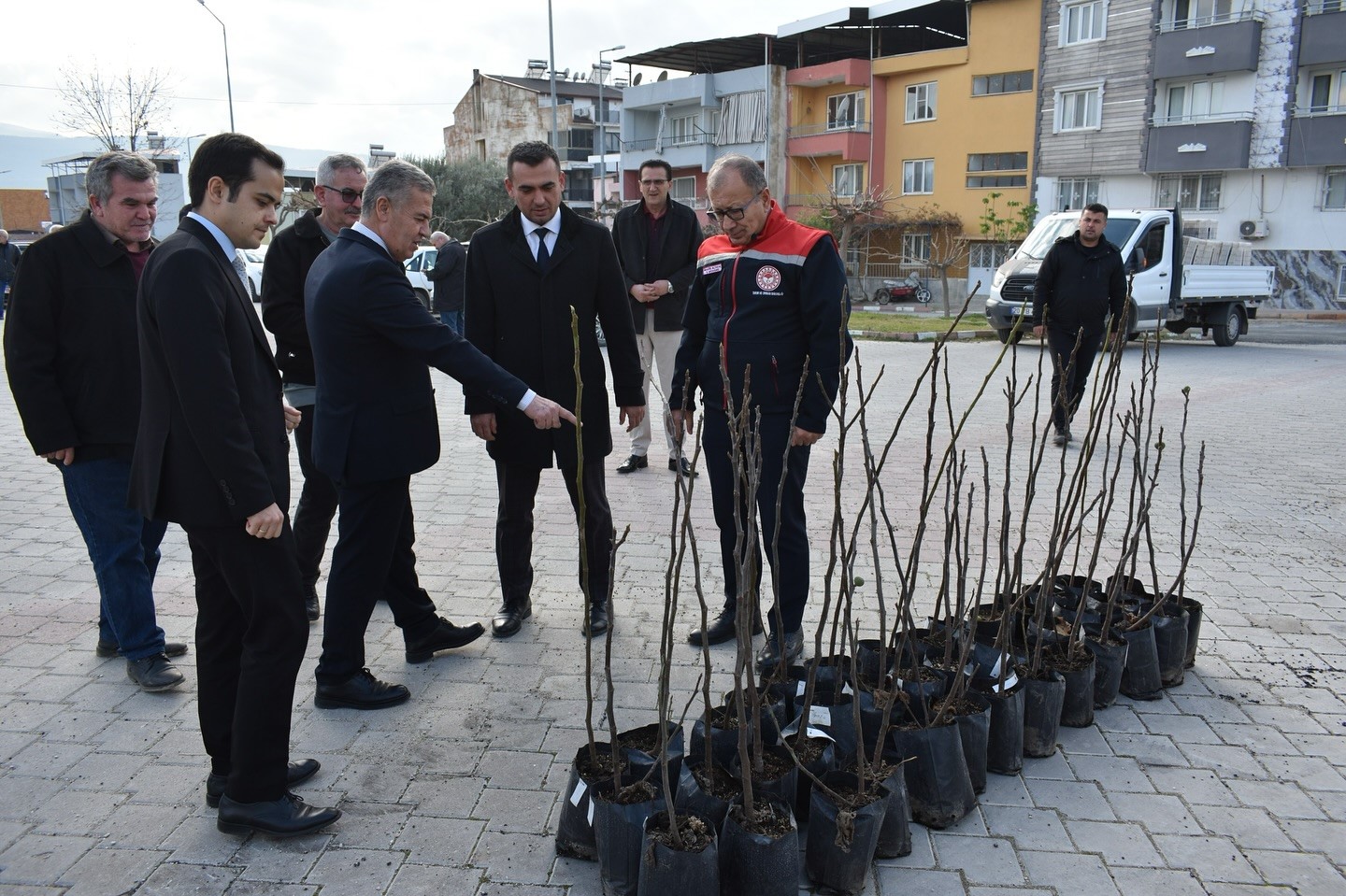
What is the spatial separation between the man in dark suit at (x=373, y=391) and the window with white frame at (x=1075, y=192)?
3445 cm

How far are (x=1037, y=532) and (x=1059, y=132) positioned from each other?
107 ft

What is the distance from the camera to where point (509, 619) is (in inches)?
175

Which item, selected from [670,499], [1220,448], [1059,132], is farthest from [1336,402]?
[1059,132]

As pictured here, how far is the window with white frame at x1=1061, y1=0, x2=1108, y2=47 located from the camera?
3366 cm

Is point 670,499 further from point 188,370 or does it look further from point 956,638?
point 188,370

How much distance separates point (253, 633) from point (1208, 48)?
35.4m

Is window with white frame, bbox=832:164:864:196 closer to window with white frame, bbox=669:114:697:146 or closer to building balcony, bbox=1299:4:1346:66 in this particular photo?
window with white frame, bbox=669:114:697:146

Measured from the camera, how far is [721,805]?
2711 mm

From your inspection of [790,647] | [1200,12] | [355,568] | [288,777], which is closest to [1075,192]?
[1200,12]

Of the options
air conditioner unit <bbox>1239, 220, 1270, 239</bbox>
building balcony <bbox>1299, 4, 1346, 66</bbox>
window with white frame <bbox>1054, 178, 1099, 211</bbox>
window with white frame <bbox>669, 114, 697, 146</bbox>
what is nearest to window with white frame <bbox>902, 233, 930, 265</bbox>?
window with white frame <bbox>1054, 178, 1099, 211</bbox>

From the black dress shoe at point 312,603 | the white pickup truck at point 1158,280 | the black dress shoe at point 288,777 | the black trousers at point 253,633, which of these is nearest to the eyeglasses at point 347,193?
the black dress shoe at point 312,603

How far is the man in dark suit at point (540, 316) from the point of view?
4348mm

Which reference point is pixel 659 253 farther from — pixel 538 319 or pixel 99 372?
pixel 99 372

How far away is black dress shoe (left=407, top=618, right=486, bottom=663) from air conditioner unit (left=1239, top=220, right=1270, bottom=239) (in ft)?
107
